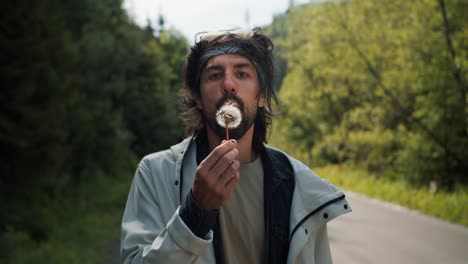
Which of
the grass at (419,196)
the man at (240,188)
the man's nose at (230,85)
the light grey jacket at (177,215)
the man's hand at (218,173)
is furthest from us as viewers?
the grass at (419,196)

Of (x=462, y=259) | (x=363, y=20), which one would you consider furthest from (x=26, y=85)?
(x=363, y=20)

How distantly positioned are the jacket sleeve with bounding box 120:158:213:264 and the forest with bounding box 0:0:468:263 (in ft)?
2.80

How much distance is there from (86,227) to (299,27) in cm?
3006

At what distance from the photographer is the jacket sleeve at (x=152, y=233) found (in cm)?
198

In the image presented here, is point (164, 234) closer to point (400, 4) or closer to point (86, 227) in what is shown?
point (86, 227)

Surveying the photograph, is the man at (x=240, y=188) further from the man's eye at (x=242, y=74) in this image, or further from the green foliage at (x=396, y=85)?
the green foliage at (x=396, y=85)

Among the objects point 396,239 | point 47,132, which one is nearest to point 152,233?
point 396,239

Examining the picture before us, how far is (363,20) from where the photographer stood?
22.3 metres

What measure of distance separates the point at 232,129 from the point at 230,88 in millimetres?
162

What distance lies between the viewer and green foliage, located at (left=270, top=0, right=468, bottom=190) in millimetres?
15570

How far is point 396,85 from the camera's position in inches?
800

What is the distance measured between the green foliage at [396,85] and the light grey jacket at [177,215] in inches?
481

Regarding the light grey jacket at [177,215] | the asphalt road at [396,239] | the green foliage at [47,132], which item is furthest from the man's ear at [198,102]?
the green foliage at [47,132]

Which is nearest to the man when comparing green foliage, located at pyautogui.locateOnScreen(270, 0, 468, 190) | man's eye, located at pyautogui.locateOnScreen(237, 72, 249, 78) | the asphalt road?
man's eye, located at pyautogui.locateOnScreen(237, 72, 249, 78)
